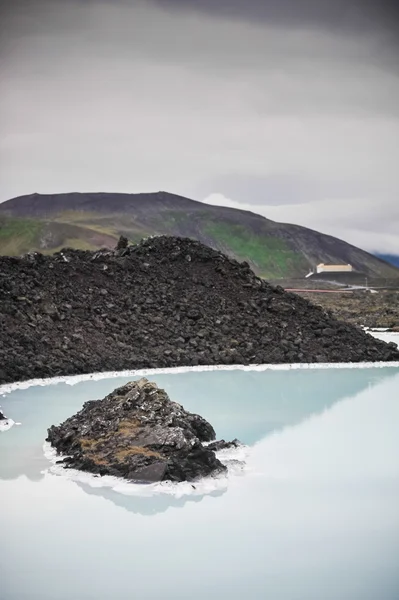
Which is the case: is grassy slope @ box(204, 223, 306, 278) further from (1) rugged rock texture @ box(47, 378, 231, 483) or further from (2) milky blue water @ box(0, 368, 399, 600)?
(1) rugged rock texture @ box(47, 378, 231, 483)

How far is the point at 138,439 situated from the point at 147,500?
4.30 feet

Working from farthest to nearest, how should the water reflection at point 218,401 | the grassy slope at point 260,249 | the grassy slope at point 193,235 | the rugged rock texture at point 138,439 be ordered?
the grassy slope at point 260,249 < the grassy slope at point 193,235 < the water reflection at point 218,401 < the rugged rock texture at point 138,439

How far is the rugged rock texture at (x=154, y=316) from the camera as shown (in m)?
18.9

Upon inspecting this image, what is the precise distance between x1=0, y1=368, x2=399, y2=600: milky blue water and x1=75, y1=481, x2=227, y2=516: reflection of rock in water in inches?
0.7

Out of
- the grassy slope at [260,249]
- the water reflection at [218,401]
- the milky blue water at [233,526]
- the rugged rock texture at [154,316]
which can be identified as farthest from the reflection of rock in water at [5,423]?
the grassy slope at [260,249]

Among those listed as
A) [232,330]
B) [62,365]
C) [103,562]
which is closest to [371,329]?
[232,330]

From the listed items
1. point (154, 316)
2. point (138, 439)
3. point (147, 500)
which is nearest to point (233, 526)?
point (147, 500)

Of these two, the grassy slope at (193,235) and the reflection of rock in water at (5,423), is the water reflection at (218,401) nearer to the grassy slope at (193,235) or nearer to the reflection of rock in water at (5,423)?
the reflection of rock in water at (5,423)

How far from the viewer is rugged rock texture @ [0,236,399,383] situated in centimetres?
1886

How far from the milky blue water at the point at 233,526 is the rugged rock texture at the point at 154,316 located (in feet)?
23.0

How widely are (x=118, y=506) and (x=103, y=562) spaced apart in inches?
65.6

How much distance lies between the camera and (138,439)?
877cm

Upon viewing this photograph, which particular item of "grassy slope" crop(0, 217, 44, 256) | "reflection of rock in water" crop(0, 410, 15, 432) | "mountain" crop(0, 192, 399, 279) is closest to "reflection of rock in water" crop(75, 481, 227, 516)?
"reflection of rock in water" crop(0, 410, 15, 432)

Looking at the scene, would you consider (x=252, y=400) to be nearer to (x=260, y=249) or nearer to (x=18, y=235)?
(x=18, y=235)
